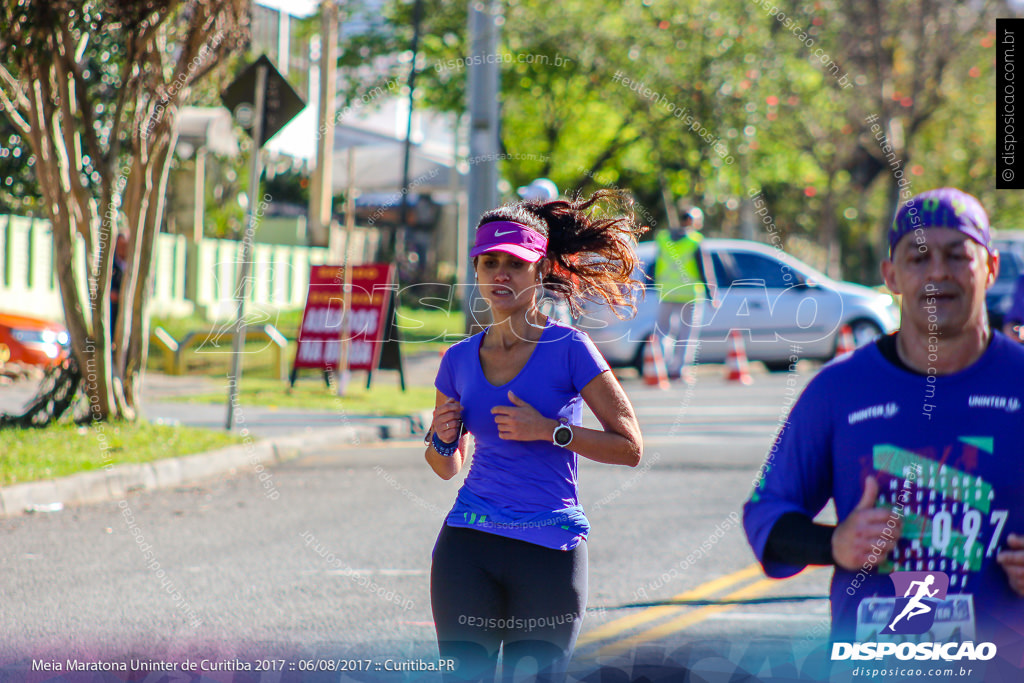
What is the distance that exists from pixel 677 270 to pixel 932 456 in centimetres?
1342

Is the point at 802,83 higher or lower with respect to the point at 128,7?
higher

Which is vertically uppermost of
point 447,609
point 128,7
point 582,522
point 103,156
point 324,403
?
point 128,7

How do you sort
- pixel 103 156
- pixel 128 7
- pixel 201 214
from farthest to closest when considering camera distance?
pixel 201 214 < pixel 103 156 < pixel 128 7

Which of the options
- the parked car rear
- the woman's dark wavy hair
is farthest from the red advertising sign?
the woman's dark wavy hair

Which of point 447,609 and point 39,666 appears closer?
point 447,609

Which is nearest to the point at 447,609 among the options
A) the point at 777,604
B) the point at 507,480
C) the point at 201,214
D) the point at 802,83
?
the point at 507,480

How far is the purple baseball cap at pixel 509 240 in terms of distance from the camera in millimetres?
3469

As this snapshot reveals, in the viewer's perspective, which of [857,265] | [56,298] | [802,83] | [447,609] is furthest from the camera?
[857,265]

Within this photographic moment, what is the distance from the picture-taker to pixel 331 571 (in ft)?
21.0

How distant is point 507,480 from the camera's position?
3.42 meters

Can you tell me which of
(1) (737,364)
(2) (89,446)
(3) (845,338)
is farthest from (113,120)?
(3) (845,338)

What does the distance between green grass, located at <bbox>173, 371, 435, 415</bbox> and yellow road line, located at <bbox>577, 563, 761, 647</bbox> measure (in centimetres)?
655

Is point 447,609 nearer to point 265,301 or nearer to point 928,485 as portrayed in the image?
point 928,485

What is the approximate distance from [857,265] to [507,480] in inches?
1649
